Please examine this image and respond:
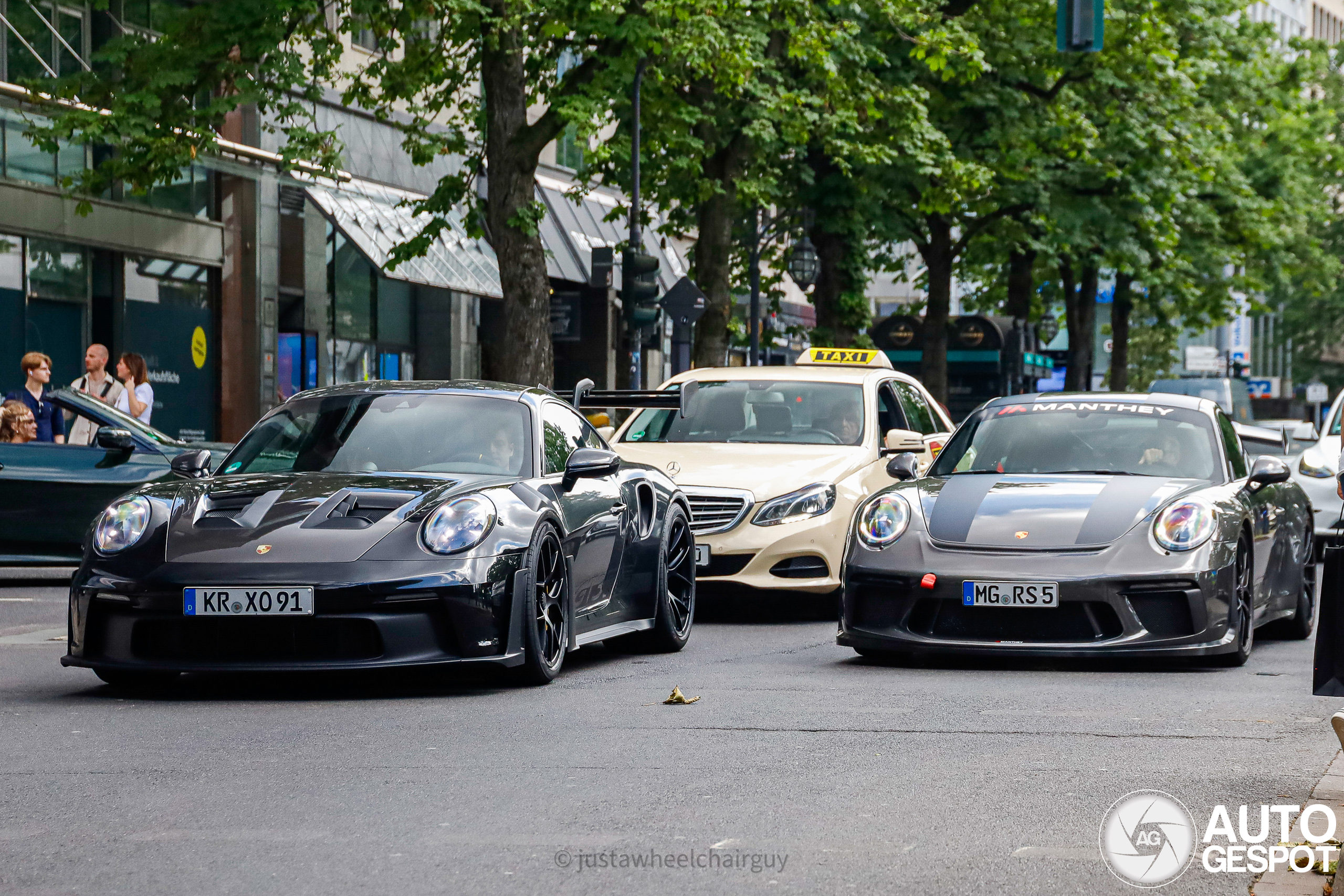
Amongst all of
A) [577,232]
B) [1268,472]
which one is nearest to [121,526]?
[1268,472]

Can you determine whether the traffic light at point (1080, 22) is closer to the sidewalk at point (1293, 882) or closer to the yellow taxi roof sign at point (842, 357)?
the yellow taxi roof sign at point (842, 357)

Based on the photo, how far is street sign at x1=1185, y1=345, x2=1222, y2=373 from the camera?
8712 centimetres

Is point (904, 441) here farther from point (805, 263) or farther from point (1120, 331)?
point (1120, 331)

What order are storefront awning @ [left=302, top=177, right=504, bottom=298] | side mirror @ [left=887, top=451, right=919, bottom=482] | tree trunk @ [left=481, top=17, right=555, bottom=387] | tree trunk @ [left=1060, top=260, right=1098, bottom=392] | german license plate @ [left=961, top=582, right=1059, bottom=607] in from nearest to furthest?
1. german license plate @ [left=961, top=582, right=1059, bottom=607]
2. side mirror @ [left=887, top=451, right=919, bottom=482]
3. tree trunk @ [left=481, top=17, right=555, bottom=387]
4. storefront awning @ [left=302, top=177, right=504, bottom=298]
5. tree trunk @ [left=1060, top=260, right=1098, bottom=392]

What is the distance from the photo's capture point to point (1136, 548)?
9.02 m

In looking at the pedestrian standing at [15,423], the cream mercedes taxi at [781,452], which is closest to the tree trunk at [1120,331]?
the cream mercedes taxi at [781,452]

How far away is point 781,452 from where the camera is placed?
12.8 metres

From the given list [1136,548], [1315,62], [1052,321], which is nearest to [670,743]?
[1136,548]

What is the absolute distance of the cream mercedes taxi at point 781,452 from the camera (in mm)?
12016

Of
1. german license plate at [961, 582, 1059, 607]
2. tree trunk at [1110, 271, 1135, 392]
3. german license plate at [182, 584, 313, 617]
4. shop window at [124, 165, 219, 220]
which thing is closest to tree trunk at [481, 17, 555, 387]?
shop window at [124, 165, 219, 220]

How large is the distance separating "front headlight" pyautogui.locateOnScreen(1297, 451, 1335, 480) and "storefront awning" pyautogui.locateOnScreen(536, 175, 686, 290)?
18275 mm

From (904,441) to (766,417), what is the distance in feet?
4.38

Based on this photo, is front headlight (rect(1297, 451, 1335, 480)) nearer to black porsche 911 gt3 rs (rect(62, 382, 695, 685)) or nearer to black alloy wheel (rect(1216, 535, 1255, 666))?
black alloy wheel (rect(1216, 535, 1255, 666))

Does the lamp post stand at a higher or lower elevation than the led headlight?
higher
